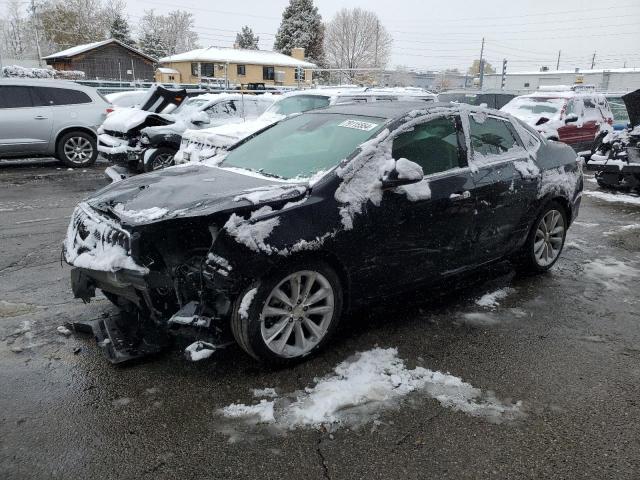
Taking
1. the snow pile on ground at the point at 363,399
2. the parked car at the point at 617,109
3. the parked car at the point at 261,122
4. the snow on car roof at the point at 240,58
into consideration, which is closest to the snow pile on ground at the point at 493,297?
the snow pile on ground at the point at 363,399

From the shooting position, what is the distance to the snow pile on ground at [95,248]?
10.2 ft

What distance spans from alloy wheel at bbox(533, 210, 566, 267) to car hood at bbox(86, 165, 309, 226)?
284 centimetres

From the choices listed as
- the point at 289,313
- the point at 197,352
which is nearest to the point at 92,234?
the point at 197,352

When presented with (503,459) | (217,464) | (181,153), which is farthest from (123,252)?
(181,153)

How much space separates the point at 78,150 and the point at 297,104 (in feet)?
16.7

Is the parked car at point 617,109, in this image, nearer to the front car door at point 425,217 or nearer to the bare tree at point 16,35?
the front car door at point 425,217

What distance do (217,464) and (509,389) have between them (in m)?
1.81

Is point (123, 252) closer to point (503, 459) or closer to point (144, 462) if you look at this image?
point (144, 462)

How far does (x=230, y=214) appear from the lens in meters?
3.08

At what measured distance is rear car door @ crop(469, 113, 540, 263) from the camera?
4281mm

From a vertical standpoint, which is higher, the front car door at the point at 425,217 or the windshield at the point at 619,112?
the windshield at the point at 619,112

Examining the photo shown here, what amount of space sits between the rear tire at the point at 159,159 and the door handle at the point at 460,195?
6606 millimetres

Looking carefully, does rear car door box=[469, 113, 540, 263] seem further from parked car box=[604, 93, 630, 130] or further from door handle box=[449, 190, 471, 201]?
parked car box=[604, 93, 630, 130]

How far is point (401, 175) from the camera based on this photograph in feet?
11.4
